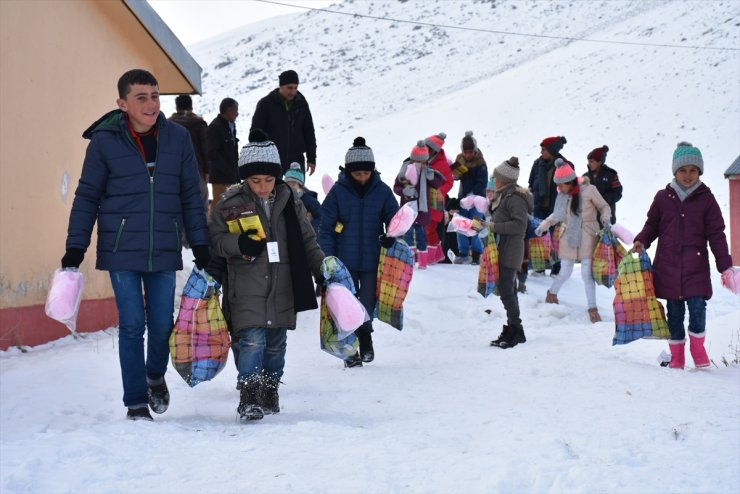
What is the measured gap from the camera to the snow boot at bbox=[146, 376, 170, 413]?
4.85 meters

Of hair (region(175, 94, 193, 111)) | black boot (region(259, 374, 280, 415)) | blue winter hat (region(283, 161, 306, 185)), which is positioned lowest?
black boot (region(259, 374, 280, 415))

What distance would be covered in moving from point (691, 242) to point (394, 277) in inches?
91.8

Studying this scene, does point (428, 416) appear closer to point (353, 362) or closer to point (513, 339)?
point (353, 362)

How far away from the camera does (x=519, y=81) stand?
156 feet

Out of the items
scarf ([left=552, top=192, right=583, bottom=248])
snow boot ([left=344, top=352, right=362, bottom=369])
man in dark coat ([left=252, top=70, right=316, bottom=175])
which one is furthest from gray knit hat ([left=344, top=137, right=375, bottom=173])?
scarf ([left=552, top=192, right=583, bottom=248])

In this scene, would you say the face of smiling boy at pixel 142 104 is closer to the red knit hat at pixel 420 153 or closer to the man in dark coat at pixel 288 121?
the man in dark coat at pixel 288 121

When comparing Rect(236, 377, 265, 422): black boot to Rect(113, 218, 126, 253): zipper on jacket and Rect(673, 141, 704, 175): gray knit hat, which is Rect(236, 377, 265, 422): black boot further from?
Rect(673, 141, 704, 175): gray knit hat

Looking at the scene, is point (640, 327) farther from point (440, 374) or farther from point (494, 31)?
point (494, 31)

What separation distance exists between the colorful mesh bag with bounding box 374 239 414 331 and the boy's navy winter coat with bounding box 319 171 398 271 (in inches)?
3.8

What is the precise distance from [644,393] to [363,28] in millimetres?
71352

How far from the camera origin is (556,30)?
59.4m

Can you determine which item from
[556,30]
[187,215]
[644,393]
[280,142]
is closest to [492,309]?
[280,142]

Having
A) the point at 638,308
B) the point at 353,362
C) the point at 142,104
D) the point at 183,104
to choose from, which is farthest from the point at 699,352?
the point at 183,104

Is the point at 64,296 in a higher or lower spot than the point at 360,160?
lower
